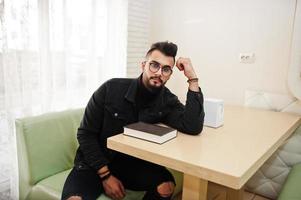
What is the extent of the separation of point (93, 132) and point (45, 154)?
0.37 meters

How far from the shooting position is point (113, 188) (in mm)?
1352

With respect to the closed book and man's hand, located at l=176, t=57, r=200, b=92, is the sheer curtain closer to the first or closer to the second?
the closed book

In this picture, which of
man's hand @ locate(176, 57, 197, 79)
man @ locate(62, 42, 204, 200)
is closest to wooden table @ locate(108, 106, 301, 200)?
man @ locate(62, 42, 204, 200)

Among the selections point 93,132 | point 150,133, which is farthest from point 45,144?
point 150,133

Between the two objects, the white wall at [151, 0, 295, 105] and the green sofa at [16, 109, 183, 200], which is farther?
the white wall at [151, 0, 295, 105]

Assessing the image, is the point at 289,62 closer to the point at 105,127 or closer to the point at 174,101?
the point at 174,101

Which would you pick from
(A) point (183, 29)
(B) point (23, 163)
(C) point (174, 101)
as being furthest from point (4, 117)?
(A) point (183, 29)

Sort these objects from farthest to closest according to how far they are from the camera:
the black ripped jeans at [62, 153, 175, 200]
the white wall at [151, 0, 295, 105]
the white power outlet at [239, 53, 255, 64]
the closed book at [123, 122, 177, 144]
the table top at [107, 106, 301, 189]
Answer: the white power outlet at [239, 53, 255, 64] → the white wall at [151, 0, 295, 105] → the black ripped jeans at [62, 153, 175, 200] → the closed book at [123, 122, 177, 144] → the table top at [107, 106, 301, 189]

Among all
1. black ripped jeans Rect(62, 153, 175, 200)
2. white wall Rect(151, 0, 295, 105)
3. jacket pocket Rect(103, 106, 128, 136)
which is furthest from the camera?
white wall Rect(151, 0, 295, 105)

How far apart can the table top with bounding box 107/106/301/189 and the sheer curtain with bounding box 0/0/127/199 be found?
2.86 ft

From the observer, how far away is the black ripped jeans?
4.35ft

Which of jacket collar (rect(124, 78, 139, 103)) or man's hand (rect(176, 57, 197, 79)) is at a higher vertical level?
man's hand (rect(176, 57, 197, 79))

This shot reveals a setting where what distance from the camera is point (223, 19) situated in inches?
92.5

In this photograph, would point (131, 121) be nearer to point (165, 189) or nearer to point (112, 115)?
point (112, 115)
